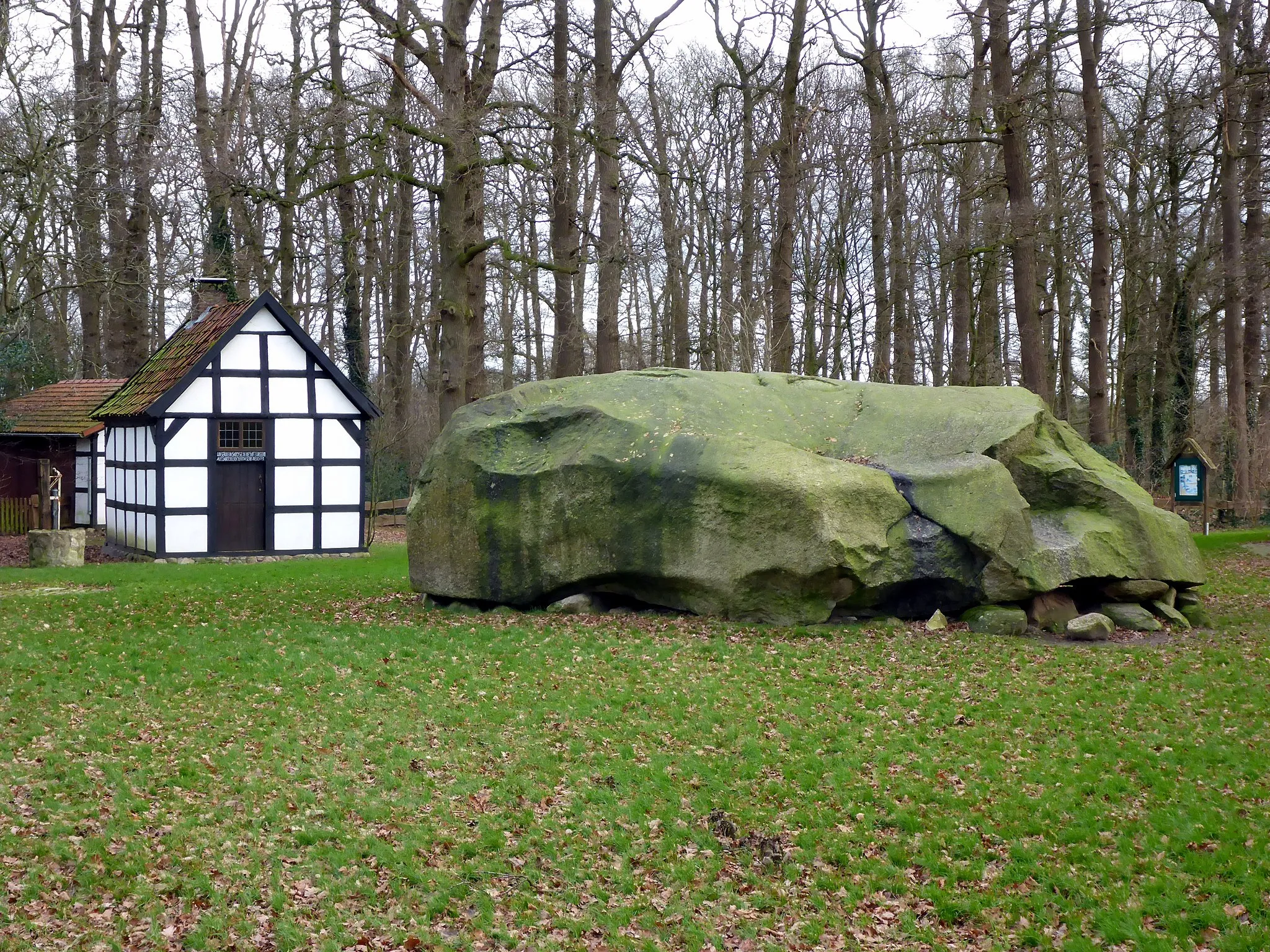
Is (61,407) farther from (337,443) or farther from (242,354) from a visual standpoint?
(337,443)

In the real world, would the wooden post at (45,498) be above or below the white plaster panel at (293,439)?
below

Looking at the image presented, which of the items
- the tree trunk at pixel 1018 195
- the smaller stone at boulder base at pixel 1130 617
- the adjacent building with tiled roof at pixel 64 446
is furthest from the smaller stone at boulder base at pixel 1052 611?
the adjacent building with tiled roof at pixel 64 446

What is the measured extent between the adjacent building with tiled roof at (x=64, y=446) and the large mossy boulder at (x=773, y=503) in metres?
17.7


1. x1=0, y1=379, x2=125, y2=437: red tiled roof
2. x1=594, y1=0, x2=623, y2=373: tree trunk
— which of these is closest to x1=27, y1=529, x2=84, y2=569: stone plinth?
x1=0, y1=379, x2=125, y2=437: red tiled roof

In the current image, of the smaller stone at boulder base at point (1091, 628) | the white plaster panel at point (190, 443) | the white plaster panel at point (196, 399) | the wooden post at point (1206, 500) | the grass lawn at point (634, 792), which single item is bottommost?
the grass lawn at point (634, 792)

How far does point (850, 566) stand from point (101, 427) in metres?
22.1

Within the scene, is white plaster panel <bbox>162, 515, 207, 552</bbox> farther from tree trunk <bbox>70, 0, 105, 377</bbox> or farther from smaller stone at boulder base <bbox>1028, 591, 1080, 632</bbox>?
smaller stone at boulder base <bbox>1028, 591, 1080, 632</bbox>

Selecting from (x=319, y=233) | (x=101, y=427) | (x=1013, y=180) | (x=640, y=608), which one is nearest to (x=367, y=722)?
(x=640, y=608)

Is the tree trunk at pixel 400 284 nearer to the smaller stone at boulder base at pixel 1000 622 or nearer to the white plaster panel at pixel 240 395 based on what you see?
the white plaster panel at pixel 240 395

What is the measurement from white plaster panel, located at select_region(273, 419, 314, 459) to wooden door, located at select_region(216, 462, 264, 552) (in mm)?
537

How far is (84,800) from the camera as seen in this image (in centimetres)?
746

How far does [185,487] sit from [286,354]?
344 cm

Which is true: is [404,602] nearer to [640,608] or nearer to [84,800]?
[640,608]

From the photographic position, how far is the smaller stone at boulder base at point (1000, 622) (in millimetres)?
12242
